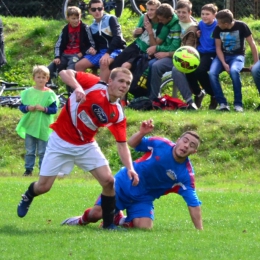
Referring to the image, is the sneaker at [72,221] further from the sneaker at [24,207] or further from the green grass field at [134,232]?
the sneaker at [24,207]

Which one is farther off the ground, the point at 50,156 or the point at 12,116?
the point at 50,156

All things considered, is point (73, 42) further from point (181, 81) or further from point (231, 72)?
point (231, 72)

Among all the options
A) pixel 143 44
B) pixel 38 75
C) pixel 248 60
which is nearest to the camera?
pixel 38 75

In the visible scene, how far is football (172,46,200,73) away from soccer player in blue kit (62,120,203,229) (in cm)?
560

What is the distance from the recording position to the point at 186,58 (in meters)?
15.1

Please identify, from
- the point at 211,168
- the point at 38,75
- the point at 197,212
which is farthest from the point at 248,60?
the point at 197,212

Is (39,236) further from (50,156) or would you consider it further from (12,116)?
(12,116)

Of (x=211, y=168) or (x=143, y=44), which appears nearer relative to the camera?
(x=211, y=168)

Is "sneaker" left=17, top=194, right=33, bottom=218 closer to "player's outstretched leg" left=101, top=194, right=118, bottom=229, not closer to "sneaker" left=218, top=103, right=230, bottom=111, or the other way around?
"player's outstretched leg" left=101, top=194, right=118, bottom=229

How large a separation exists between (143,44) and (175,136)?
7.23 ft

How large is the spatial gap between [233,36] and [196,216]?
7.20 metres

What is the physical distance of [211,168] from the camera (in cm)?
1463

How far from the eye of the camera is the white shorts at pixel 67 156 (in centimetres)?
931

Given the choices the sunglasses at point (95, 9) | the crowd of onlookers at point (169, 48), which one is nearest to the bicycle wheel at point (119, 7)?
the crowd of onlookers at point (169, 48)
